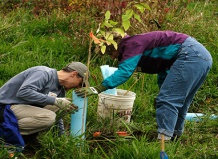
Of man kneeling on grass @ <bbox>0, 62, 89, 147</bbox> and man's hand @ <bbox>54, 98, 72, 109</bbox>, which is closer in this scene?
man kneeling on grass @ <bbox>0, 62, 89, 147</bbox>

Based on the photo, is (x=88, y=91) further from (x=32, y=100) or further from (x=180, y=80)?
(x=180, y=80)

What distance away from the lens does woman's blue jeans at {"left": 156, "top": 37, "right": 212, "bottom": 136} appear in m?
4.78

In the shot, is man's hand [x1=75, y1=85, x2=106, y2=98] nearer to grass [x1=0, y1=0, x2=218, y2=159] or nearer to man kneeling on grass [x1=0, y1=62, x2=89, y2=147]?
man kneeling on grass [x1=0, y1=62, x2=89, y2=147]

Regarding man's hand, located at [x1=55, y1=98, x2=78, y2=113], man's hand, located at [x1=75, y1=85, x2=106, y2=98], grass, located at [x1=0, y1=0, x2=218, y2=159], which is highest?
man's hand, located at [x1=75, y1=85, x2=106, y2=98]

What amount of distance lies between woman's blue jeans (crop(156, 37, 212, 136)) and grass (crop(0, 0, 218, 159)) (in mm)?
258

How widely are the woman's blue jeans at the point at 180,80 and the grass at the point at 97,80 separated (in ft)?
0.85

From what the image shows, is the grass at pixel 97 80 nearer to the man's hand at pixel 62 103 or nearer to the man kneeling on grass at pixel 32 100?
the man kneeling on grass at pixel 32 100

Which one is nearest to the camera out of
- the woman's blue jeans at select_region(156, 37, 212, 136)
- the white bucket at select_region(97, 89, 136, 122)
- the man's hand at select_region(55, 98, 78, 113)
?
the man's hand at select_region(55, 98, 78, 113)

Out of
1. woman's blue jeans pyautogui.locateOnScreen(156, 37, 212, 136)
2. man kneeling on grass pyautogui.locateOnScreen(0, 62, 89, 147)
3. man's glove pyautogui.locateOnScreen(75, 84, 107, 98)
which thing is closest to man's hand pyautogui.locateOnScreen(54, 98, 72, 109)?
man kneeling on grass pyautogui.locateOnScreen(0, 62, 89, 147)

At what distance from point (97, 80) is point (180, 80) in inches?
76.9

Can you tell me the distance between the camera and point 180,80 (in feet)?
15.7

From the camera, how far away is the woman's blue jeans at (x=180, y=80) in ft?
15.7

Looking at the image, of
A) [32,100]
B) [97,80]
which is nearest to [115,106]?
[97,80]

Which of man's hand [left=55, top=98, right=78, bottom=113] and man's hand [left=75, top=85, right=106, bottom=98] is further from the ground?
man's hand [left=75, top=85, right=106, bottom=98]
